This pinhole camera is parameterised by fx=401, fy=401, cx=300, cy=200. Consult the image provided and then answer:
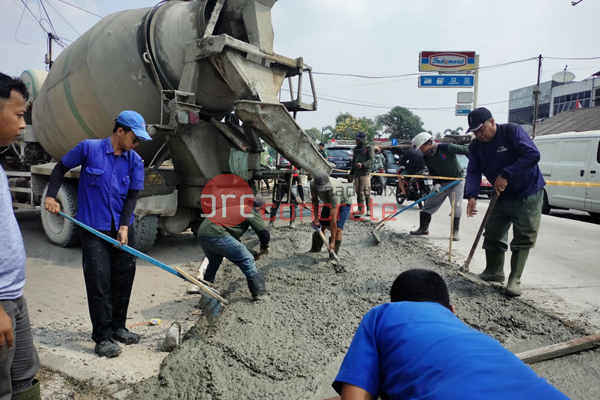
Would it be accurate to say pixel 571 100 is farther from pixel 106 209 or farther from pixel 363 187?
pixel 106 209

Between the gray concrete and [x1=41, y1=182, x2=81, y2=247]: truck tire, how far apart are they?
4910 mm

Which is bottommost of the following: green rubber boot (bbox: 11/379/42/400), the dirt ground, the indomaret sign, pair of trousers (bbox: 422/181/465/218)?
the dirt ground

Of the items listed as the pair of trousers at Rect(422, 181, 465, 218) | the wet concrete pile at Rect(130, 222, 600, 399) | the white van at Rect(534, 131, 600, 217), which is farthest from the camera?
the white van at Rect(534, 131, 600, 217)

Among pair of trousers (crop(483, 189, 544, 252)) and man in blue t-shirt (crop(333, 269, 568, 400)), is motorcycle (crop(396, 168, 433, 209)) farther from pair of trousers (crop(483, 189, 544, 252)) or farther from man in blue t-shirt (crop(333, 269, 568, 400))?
man in blue t-shirt (crop(333, 269, 568, 400))

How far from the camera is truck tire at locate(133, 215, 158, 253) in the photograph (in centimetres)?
500

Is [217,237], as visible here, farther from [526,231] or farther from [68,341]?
[526,231]

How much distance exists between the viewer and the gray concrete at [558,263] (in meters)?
3.47

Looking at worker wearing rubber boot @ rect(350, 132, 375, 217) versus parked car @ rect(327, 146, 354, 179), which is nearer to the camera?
worker wearing rubber boot @ rect(350, 132, 375, 217)

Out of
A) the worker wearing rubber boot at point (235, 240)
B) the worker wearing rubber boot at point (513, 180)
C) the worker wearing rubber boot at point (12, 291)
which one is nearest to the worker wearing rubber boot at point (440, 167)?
the worker wearing rubber boot at point (513, 180)

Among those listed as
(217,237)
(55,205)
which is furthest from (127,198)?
(217,237)

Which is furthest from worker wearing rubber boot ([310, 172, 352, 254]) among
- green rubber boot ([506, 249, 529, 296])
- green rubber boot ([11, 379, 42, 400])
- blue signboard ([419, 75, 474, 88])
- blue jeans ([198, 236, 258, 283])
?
blue signboard ([419, 75, 474, 88])

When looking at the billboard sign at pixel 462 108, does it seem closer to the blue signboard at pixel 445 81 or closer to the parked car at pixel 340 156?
the blue signboard at pixel 445 81

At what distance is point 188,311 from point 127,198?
131 centimetres

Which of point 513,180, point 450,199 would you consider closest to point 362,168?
point 450,199
